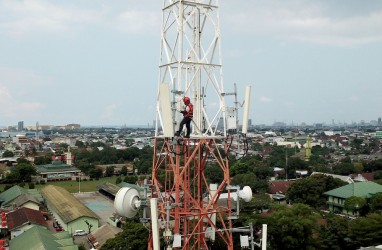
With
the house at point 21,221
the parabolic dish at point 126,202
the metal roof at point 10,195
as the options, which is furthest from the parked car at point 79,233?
the parabolic dish at point 126,202

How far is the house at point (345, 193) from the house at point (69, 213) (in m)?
19.2

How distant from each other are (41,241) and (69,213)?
410 inches

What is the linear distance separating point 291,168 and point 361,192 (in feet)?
71.7

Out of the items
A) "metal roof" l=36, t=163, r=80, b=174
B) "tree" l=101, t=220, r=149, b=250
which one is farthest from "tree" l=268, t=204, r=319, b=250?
"metal roof" l=36, t=163, r=80, b=174

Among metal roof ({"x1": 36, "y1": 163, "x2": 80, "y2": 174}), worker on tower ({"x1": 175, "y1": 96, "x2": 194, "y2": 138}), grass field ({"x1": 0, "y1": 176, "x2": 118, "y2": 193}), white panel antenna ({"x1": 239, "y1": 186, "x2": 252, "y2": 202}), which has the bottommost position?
grass field ({"x1": 0, "y1": 176, "x2": 118, "y2": 193})

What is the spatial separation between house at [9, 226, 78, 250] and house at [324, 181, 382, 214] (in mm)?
21472

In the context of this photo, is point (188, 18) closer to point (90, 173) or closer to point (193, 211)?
point (193, 211)

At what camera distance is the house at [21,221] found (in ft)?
83.8

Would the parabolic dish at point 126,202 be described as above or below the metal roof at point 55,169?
above

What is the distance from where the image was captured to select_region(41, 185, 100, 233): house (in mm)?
27719

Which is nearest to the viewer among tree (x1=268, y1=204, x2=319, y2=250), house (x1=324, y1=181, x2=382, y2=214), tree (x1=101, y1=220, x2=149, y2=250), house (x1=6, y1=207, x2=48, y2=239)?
tree (x1=101, y1=220, x2=149, y2=250)

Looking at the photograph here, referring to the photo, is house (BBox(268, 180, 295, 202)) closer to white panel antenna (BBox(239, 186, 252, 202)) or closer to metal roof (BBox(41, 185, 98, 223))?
metal roof (BBox(41, 185, 98, 223))

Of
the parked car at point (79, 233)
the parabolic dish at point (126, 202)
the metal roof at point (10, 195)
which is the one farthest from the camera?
the metal roof at point (10, 195)

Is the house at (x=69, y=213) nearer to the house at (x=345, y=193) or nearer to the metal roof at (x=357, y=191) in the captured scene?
the house at (x=345, y=193)
